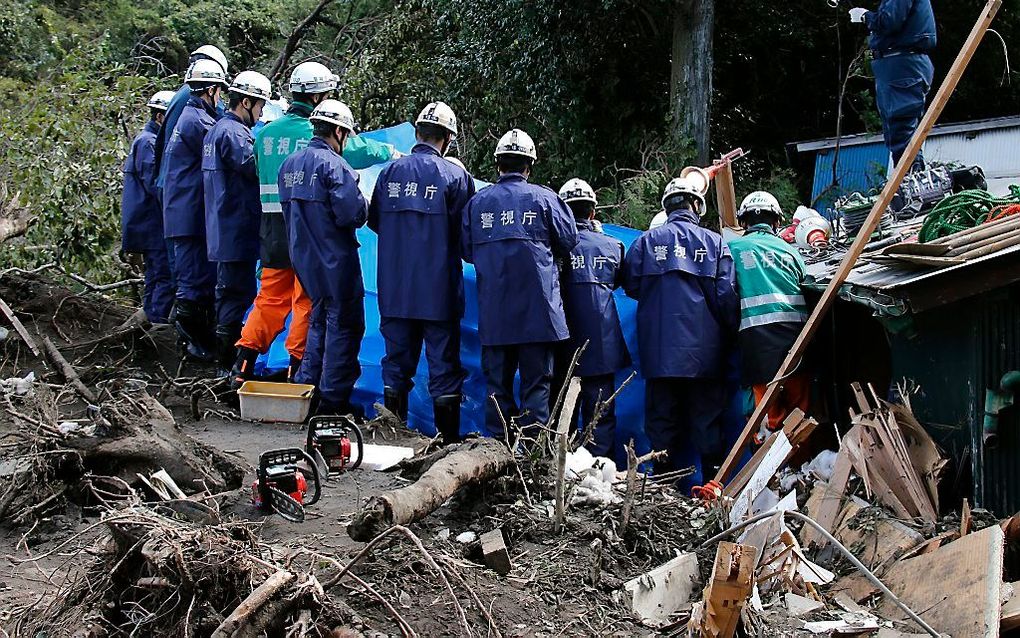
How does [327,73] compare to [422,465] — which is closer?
[422,465]

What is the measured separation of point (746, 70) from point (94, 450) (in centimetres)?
1238

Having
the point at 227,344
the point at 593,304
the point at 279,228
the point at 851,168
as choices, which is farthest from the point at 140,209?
the point at 851,168

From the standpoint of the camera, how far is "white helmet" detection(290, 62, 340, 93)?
24.1 ft

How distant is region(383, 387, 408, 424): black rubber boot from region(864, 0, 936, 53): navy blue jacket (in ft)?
14.5

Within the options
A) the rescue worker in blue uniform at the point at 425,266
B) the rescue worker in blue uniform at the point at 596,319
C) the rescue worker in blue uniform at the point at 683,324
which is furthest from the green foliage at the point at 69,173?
the rescue worker in blue uniform at the point at 683,324

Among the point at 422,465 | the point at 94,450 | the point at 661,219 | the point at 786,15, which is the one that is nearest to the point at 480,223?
the point at 661,219

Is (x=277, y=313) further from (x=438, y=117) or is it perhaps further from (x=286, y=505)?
(x=286, y=505)

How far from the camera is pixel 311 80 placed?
7336 millimetres

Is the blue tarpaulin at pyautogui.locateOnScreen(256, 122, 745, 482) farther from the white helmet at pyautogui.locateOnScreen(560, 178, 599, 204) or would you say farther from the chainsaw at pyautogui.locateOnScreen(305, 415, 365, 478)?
the chainsaw at pyautogui.locateOnScreen(305, 415, 365, 478)

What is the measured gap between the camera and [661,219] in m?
7.64

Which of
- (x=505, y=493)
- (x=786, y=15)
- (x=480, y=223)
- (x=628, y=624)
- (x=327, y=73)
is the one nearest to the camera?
(x=628, y=624)

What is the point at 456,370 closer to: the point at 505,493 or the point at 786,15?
the point at 505,493

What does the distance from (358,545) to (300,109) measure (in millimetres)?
3965

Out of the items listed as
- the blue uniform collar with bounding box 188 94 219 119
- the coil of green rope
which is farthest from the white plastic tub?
the coil of green rope
